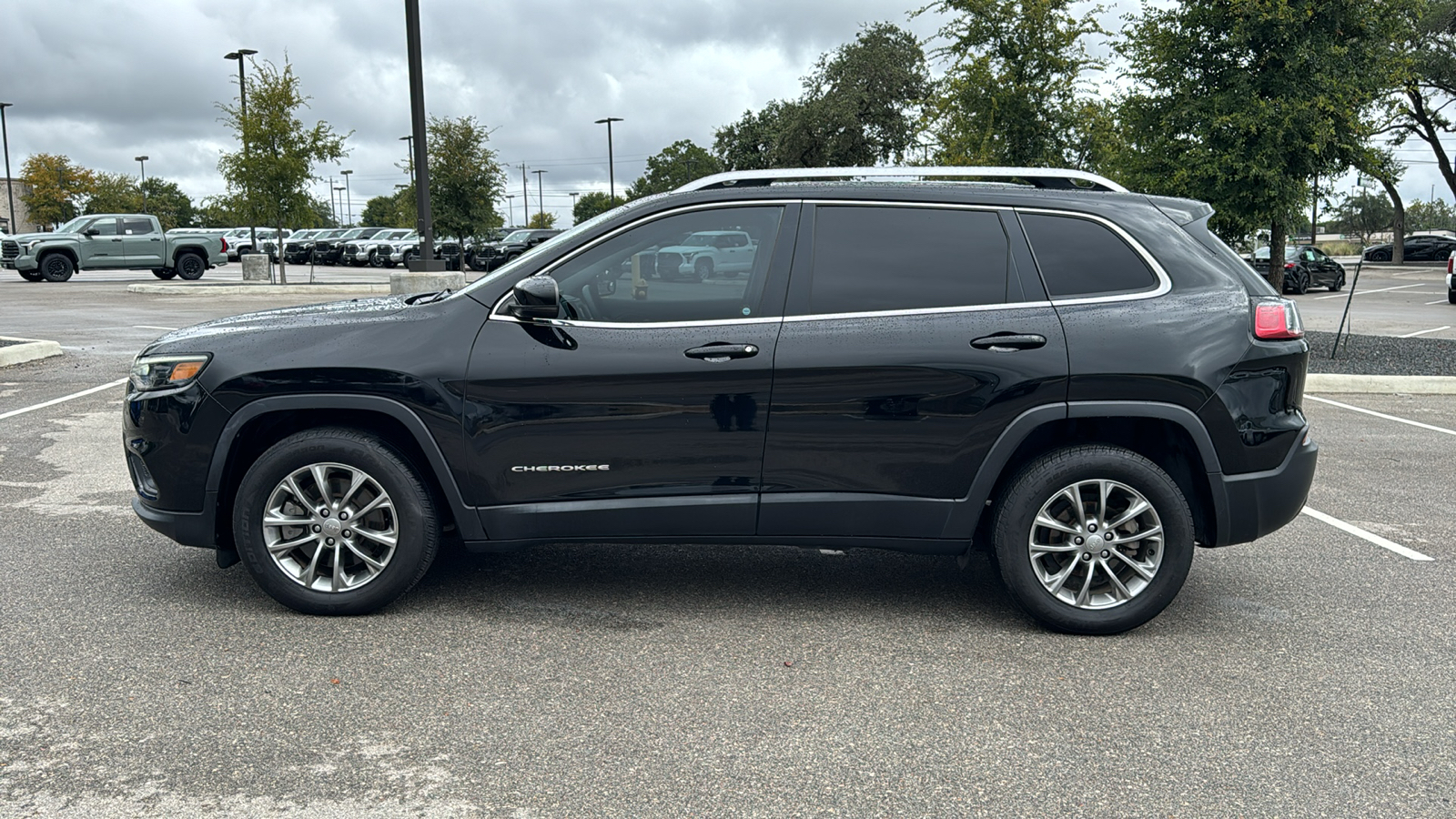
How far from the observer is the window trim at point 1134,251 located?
4.45 meters

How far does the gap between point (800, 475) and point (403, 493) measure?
1537 mm

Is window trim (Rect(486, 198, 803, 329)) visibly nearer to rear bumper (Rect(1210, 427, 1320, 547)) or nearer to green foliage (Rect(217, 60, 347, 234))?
rear bumper (Rect(1210, 427, 1320, 547))

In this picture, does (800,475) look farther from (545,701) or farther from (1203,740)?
(1203,740)

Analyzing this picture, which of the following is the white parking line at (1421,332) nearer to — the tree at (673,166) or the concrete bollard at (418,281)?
the concrete bollard at (418,281)

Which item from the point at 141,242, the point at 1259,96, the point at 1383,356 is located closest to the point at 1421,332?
the point at 1383,356

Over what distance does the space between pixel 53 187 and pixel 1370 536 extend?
88690mm

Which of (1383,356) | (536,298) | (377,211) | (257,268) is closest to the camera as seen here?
(536,298)

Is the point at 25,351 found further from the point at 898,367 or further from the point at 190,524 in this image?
the point at 898,367

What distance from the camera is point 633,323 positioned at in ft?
14.7

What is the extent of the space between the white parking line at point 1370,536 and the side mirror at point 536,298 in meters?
3.81

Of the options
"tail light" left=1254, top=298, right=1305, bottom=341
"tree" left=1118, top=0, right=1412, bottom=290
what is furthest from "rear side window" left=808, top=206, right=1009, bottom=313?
"tree" left=1118, top=0, right=1412, bottom=290

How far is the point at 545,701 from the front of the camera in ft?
12.5

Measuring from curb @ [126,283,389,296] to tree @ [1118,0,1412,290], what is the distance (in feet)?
56.1

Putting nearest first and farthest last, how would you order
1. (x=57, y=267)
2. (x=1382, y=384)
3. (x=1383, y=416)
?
(x=1383, y=416), (x=1382, y=384), (x=57, y=267)
